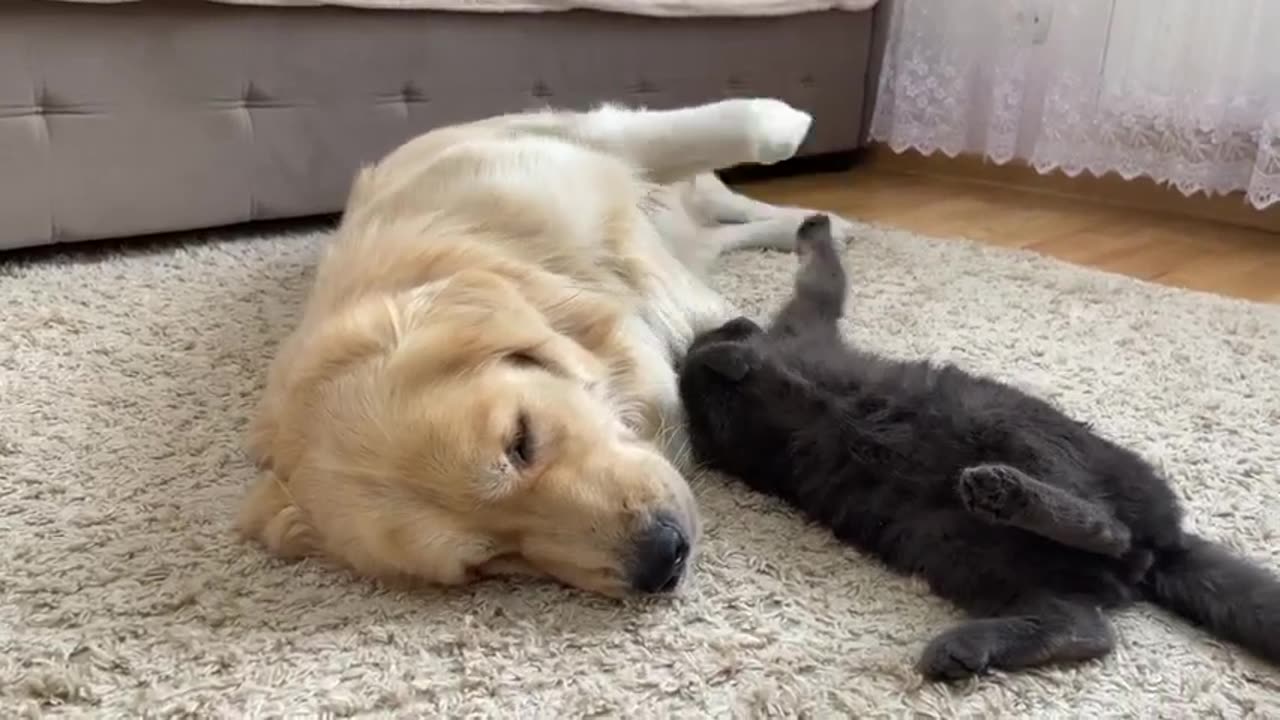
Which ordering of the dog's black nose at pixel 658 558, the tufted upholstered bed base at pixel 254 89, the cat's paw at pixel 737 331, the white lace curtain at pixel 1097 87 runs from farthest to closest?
the white lace curtain at pixel 1097 87
the tufted upholstered bed base at pixel 254 89
the cat's paw at pixel 737 331
the dog's black nose at pixel 658 558

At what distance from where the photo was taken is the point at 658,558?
1.18 meters

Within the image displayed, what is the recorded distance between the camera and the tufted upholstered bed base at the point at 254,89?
2361 millimetres

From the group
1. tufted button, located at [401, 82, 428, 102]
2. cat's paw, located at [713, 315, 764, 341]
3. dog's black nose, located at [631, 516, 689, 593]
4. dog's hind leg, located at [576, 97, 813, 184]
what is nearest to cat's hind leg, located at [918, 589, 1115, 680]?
dog's black nose, located at [631, 516, 689, 593]

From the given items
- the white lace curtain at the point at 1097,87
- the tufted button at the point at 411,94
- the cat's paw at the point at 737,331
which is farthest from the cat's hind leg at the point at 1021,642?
the tufted button at the point at 411,94

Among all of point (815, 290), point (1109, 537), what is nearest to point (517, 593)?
point (1109, 537)

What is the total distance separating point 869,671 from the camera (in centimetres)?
108

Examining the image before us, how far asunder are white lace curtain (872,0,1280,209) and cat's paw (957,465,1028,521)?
1.92 m

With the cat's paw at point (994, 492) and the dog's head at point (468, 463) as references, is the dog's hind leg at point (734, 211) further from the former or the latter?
the cat's paw at point (994, 492)

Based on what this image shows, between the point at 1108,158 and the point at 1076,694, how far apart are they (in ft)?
7.46

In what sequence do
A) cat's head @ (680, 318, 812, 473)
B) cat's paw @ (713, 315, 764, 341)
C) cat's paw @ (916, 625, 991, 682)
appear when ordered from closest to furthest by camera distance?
cat's paw @ (916, 625, 991, 682)
cat's head @ (680, 318, 812, 473)
cat's paw @ (713, 315, 764, 341)

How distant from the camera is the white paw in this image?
2062 mm

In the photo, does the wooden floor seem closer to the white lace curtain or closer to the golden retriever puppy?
the white lace curtain

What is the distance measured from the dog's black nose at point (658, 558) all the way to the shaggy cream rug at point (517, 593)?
3cm

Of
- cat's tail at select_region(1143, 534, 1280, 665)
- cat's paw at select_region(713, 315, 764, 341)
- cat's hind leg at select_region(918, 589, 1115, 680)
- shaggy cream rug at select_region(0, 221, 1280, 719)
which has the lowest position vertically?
shaggy cream rug at select_region(0, 221, 1280, 719)
